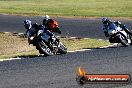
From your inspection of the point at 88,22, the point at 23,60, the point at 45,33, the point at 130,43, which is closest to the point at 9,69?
the point at 23,60

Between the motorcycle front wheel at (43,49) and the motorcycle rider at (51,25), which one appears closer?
the motorcycle front wheel at (43,49)

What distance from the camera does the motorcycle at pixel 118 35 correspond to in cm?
2055

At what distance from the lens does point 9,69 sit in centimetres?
1381

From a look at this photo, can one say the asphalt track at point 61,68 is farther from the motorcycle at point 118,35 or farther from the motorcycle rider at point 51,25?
the motorcycle rider at point 51,25

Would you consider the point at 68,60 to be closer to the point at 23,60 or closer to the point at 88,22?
the point at 23,60

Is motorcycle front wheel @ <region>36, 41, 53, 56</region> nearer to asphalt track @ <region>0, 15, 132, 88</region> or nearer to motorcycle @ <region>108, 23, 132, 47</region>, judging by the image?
asphalt track @ <region>0, 15, 132, 88</region>

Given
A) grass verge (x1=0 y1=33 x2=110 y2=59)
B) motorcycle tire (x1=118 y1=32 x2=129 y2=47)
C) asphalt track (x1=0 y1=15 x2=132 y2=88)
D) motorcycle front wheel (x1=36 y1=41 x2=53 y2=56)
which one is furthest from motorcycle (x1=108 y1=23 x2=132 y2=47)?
motorcycle front wheel (x1=36 y1=41 x2=53 y2=56)

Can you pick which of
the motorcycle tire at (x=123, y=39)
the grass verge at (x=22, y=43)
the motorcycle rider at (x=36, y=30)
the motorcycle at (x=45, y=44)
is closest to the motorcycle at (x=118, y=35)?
the motorcycle tire at (x=123, y=39)

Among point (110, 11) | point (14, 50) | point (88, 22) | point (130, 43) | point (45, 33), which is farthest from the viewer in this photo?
point (110, 11)

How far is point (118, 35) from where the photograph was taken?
20.9m

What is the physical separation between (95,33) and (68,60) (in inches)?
564

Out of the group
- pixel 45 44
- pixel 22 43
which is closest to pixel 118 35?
pixel 45 44

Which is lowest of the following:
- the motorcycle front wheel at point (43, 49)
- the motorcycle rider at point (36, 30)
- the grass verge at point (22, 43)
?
the grass verge at point (22, 43)

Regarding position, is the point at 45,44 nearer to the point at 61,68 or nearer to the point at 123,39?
the point at 61,68
